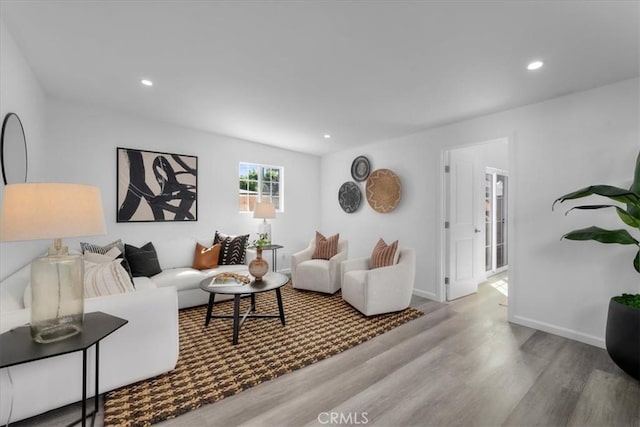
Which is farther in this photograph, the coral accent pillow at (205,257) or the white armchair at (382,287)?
the coral accent pillow at (205,257)

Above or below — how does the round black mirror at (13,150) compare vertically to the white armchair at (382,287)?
above

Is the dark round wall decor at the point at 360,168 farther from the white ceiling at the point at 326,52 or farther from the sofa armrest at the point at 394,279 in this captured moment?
the sofa armrest at the point at 394,279

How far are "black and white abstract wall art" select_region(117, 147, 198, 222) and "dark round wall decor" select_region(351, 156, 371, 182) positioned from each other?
262 centimetres

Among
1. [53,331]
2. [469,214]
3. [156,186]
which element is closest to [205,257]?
[156,186]

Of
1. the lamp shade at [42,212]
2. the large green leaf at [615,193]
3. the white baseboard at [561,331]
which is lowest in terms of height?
the white baseboard at [561,331]

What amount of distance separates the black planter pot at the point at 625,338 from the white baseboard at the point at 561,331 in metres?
0.47

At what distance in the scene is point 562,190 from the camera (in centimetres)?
272

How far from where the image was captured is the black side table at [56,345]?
121 centimetres

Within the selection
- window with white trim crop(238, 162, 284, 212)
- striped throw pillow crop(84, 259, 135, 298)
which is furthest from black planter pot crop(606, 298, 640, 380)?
window with white trim crop(238, 162, 284, 212)

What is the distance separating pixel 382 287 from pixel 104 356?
98.3 inches

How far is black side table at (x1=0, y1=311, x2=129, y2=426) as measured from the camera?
1.21 m

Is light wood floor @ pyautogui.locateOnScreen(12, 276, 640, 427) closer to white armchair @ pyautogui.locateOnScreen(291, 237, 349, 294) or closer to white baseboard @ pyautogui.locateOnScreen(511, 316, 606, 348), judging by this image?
white baseboard @ pyautogui.locateOnScreen(511, 316, 606, 348)

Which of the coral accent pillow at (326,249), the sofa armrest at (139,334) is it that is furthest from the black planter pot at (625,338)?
the sofa armrest at (139,334)

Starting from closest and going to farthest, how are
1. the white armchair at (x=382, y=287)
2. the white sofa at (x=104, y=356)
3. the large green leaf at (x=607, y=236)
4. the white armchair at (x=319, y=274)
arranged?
the white sofa at (x=104, y=356) → the large green leaf at (x=607, y=236) → the white armchair at (x=382, y=287) → the white armchair at (x=319, y=274)
